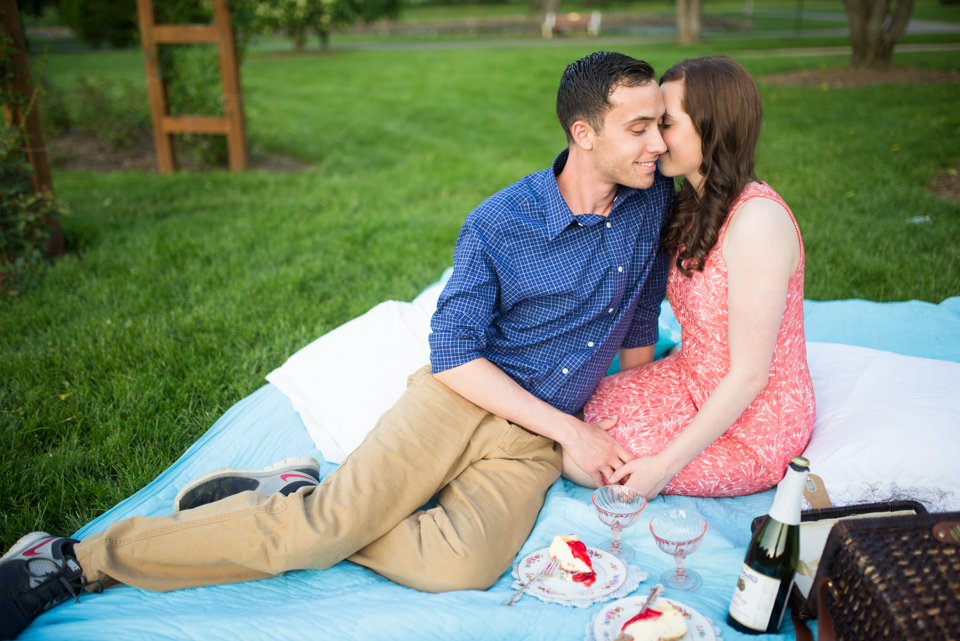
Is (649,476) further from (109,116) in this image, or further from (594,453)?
(109,116)

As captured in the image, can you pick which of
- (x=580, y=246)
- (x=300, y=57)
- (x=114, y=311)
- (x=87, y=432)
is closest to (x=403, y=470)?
(x=580, y=246)

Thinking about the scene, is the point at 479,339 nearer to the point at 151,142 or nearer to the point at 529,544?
the point at 529,544

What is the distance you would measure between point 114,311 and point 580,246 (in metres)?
3.47

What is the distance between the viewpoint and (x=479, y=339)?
2.71 meters

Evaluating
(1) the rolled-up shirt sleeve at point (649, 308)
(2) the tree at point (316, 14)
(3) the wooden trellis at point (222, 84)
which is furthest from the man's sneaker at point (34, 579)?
(2) the tree at point (316, 14)

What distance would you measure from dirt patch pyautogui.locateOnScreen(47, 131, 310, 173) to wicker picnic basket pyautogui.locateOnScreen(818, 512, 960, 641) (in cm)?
800

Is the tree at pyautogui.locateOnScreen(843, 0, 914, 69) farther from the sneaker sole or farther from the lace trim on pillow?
the sneaker sole

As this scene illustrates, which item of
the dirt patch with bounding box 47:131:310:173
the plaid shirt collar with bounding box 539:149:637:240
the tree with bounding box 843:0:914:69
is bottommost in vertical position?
the dirt patch with bounding box 47:131:310:173

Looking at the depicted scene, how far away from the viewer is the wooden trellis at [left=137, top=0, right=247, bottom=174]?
7824mm

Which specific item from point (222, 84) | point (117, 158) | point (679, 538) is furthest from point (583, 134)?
point (117, 158)

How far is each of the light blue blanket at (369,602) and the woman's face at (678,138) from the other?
4.48ft

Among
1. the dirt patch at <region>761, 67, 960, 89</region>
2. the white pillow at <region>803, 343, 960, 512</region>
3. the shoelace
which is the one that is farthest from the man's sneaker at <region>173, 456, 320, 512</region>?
the dirt patch at <region>761, 67, 960, 89</region>

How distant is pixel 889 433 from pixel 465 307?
170 cm

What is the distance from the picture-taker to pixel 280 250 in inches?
229
